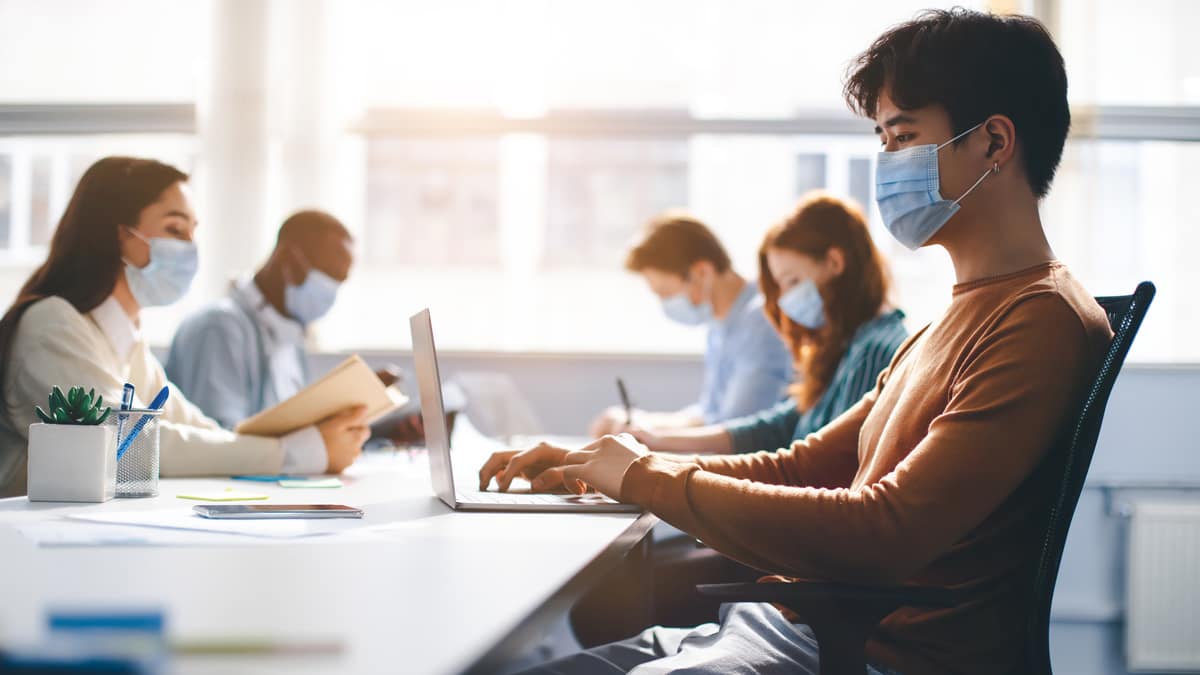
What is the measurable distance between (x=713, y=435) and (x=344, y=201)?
2.51m

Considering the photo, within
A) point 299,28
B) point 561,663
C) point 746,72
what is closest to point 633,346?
point 746,72

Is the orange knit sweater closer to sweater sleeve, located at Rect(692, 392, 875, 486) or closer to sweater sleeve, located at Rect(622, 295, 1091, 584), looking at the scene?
sweater sleeve, located at Rect(622, 295, 1091, 584)

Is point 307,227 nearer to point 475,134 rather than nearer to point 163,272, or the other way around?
point 163,272

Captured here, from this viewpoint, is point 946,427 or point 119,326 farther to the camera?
point 119,326

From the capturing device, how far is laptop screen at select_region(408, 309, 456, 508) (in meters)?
1.32

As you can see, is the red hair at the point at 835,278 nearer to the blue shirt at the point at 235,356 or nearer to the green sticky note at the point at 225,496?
the green sticky note at the point at 225,496

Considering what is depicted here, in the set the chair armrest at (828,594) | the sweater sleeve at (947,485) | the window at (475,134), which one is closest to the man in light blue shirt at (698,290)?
the window at (475,134)

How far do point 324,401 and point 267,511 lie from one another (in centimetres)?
58

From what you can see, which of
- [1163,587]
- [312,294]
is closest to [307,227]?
[312,294]

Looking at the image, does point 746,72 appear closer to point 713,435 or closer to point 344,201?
point 344,201

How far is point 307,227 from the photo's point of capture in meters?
3.04

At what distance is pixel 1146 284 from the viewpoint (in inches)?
43.4

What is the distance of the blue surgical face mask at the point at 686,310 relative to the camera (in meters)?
3.60

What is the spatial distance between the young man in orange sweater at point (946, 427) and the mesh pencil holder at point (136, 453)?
0.55 meters
